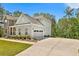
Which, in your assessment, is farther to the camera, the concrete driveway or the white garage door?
the white garage door

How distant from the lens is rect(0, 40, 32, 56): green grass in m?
2.46

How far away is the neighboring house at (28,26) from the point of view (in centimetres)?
256

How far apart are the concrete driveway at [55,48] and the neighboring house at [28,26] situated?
11 cm

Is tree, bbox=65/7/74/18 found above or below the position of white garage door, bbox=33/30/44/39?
above

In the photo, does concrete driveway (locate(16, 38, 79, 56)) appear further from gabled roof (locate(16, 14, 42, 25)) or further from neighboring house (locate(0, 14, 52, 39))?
gabled roof (locate(16, 14, 42, 25))

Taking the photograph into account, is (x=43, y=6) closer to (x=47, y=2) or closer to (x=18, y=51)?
(x=47, y=2)

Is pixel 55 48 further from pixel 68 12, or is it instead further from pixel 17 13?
pixel 17 13

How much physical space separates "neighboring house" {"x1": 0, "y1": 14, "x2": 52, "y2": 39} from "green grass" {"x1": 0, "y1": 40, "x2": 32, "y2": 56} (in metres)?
0.12

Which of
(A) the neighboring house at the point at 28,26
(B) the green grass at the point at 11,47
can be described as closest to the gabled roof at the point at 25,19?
(A) the neighboring house at the point at 28,26

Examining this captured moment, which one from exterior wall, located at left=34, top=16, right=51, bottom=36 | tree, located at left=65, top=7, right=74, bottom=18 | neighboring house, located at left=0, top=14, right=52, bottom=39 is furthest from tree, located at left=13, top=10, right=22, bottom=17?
tree, located at left=65, top=7, right=74, bottom=18

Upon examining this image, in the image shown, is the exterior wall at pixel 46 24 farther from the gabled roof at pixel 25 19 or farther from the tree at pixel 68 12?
the tree at pixel 68 12

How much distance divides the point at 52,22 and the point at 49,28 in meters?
0.07

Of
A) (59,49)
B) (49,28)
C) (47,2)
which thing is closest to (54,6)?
(47,2)

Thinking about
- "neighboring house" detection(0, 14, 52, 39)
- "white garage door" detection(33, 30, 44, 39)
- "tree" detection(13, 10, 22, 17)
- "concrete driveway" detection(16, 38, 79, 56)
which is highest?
"tree" detection(13, 10, 22, 17)
